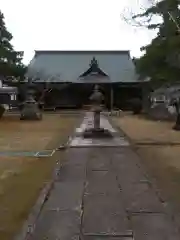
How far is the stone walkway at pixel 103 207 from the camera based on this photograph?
4.61m

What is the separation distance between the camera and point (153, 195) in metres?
6.44

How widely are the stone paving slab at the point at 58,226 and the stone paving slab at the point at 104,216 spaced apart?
0.12 m

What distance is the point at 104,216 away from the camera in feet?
17.3

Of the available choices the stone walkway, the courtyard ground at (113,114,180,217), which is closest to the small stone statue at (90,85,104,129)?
the courtyard ground at (113,114,180,217)

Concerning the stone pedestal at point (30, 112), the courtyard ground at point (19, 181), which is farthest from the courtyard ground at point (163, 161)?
the stone pedestal at point (30, 112)

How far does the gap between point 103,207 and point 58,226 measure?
103cm

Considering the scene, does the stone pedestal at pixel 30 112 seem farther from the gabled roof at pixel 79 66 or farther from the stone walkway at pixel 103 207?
the stone walkway at pixel 103 207

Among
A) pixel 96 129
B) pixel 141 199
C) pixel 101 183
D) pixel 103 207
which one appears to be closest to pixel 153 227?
pixel 103 207

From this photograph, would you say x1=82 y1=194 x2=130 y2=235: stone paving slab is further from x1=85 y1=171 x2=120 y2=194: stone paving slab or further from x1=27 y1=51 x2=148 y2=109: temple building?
x1=27 y1=51 x2=148 y2=109: temple building

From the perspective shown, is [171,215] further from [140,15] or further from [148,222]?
[140,15]

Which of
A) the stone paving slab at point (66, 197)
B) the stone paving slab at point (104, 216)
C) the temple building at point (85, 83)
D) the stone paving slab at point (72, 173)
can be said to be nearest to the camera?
the stone paving slab at point (104, 216)

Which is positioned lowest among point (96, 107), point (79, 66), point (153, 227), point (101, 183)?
point (101, 183)

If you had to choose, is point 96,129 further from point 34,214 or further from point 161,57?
point 34,214

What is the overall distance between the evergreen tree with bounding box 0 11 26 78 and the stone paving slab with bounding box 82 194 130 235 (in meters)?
20.9
